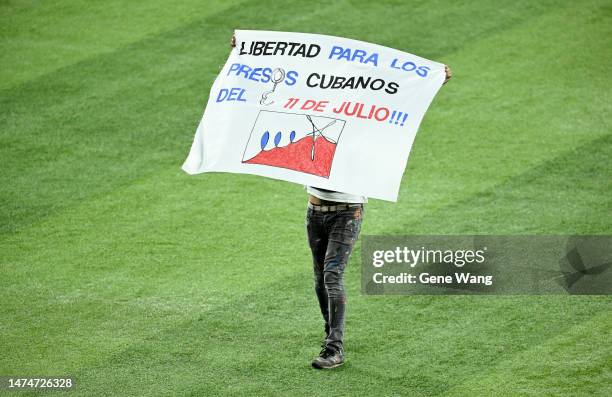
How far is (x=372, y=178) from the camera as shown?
688 cm

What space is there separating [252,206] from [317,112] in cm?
278

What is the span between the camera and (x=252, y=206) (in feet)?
32.4

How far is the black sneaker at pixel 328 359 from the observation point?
23.7ft

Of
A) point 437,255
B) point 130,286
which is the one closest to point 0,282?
point 130,286

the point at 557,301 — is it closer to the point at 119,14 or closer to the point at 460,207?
the point at 460,207

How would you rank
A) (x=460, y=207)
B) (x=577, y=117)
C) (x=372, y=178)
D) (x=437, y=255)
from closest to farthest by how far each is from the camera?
(x=372, y=178) → (x=437, y=255) → (x=460, y=207) → (x=577, y=117)

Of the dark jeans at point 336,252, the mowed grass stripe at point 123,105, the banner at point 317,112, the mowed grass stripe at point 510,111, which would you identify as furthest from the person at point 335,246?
the mowed grass stripe at point 123,105

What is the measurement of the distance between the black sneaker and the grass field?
0.22 feet

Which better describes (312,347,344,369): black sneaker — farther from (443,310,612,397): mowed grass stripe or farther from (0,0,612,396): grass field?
(443,310,612,397): mowed grass stripe

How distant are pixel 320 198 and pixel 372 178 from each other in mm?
502

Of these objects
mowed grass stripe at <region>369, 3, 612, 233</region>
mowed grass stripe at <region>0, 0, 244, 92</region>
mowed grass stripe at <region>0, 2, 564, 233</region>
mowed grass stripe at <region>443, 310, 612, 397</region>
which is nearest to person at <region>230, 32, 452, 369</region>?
mowed grass stripe at <region>443, 310, 612, 397</region>

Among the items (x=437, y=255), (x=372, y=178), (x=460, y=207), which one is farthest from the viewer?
(x=460, y=207)

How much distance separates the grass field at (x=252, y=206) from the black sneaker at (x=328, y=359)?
0.07 meters

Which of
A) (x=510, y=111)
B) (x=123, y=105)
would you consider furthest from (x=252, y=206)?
(x=510, y=111)
